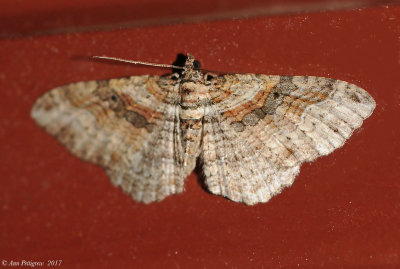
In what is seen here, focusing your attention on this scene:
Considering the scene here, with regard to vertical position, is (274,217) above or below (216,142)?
below

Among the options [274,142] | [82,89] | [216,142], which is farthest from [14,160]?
[274,142]

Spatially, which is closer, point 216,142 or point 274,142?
point 274,142

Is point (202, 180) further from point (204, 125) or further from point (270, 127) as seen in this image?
point (270, 127)

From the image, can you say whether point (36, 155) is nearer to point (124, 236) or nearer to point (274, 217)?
point (124, 236)

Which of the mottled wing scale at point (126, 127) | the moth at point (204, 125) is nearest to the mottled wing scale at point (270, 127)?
the moth at point (204, 125)

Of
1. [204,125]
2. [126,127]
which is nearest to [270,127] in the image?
[204,125]

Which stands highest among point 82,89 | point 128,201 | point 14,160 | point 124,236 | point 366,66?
point 366,66
